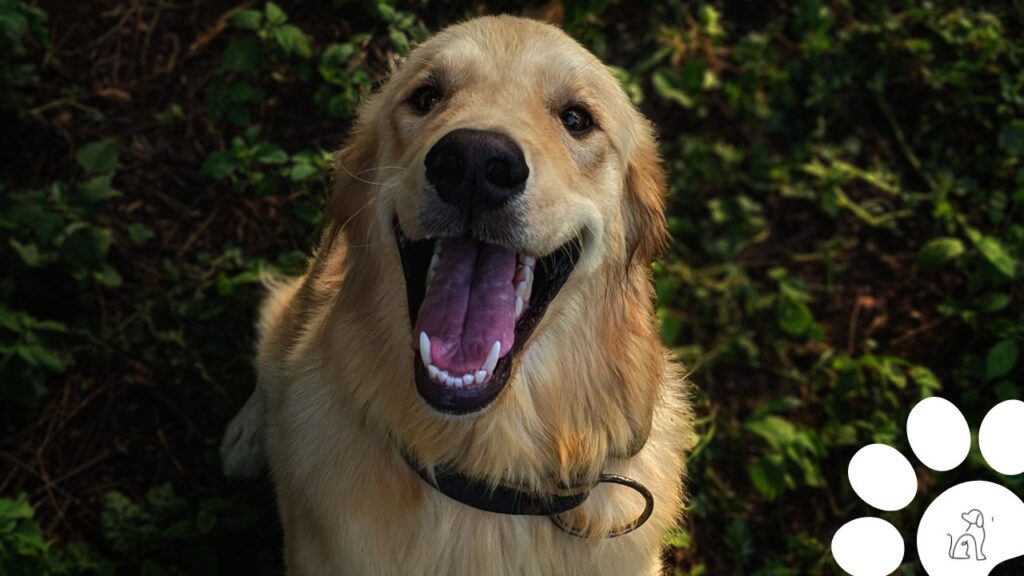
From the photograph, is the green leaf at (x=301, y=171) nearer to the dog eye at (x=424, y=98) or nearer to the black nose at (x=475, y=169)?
the dog eye at (x=424, y=98)

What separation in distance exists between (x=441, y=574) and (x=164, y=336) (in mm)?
1719

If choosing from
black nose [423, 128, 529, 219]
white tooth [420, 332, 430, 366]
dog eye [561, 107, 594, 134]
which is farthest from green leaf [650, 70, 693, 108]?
white tooth [420, 332, 430, 366]

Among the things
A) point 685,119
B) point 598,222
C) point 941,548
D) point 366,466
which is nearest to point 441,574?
point 366,466

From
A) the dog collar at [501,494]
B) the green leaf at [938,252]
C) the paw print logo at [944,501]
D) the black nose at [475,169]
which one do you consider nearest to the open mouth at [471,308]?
the black nose at [475,169]

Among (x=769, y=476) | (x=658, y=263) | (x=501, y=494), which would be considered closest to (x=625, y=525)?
(x=501, y=494)

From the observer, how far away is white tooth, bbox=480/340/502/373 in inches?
91.7

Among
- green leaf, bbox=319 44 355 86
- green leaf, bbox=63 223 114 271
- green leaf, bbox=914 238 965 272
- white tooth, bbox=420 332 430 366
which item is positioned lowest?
green leaf, bbox=914 238 965 272

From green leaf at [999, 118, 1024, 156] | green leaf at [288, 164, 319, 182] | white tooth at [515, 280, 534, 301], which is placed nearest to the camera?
white tooth at [515, 280, 534, 301]

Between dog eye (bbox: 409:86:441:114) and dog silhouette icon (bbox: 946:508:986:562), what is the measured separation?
2.44 m

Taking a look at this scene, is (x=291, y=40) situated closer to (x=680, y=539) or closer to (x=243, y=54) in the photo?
(x=243, y=54)

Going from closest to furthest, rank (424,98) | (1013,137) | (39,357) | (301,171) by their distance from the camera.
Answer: (424,98)
(39,357)
(301,171)
(1013,137)

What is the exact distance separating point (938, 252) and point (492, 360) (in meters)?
2.60

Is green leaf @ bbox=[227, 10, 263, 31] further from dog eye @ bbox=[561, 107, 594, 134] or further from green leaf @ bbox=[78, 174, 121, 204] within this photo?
dog eye @ bbox=[561, 107, 594, 134]

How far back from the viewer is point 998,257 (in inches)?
157
